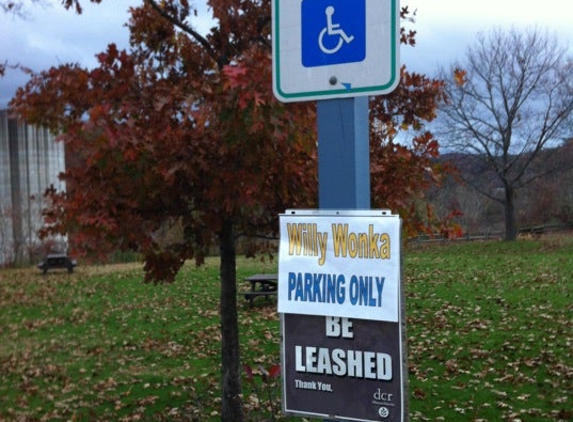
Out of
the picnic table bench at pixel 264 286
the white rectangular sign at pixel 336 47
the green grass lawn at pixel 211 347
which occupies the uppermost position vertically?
the white rectangular sign at pixel 336 47

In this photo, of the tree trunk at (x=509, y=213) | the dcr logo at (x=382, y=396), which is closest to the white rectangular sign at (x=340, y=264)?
the dcr logo at (x=382, y=396)

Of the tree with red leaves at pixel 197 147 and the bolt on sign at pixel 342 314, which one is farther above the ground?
the tree with red leaves at pixel 197 147

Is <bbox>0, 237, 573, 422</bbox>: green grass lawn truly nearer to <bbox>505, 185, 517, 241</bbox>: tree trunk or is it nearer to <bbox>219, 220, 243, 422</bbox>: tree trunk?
<bbox>219, 220, 243, 422</bbox>: tree trunk

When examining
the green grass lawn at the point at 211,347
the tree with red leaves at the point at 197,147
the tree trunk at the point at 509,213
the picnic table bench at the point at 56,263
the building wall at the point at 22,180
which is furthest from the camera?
the tree trunk at the point at 509,213

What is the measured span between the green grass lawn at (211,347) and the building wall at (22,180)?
8909 millimetres

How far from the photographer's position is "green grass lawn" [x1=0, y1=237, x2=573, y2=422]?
7375mm

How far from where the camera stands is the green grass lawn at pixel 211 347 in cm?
738

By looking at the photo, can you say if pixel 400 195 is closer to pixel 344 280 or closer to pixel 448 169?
pixel 448 169

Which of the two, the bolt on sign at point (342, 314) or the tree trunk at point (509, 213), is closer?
the bolt on sign at point (342, 314)

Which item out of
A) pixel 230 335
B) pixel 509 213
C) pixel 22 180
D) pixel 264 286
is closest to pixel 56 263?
pixel 22 180

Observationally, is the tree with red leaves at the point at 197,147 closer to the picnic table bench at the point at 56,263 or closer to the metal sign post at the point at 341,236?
the metal sign post at the point at 341,236

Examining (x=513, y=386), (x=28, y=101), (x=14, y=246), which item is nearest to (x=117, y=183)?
(x=28, y=101)

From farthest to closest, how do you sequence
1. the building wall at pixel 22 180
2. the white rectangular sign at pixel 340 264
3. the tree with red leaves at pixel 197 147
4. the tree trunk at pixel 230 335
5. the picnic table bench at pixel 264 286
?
the building wall at pixel 22 180
the picnic table bench at pixel 264 286
the tree trunk at pixel 230 335
the tree with red leaves at pixel 197 147
the white rectangular sign at pixel 340 264

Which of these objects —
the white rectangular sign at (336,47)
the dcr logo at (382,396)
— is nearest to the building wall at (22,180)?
the white rectangular sign at (336,47)
